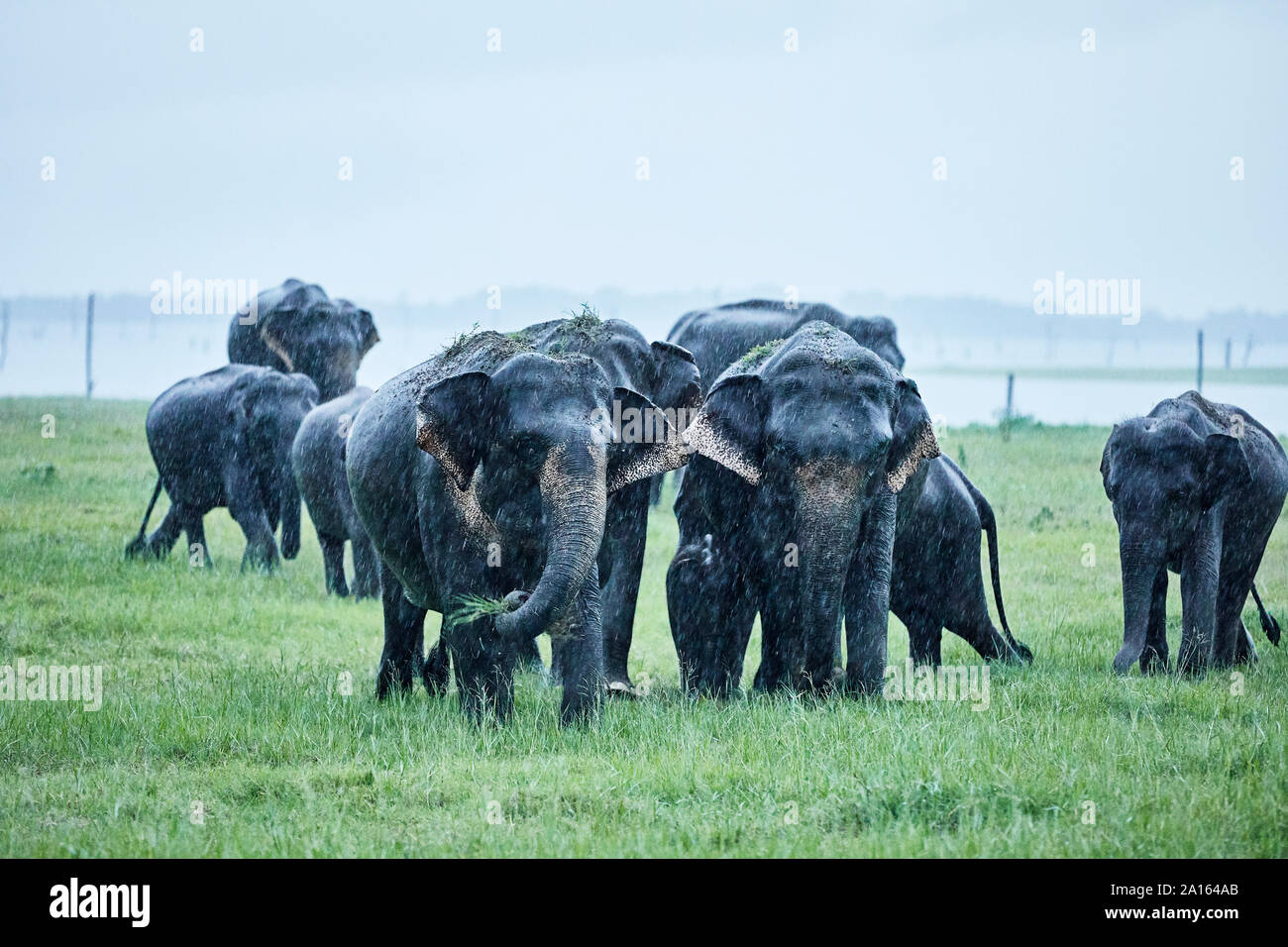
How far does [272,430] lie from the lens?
19688 millimetres

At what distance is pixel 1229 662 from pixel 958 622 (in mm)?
2120

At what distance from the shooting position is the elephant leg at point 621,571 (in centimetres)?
1104

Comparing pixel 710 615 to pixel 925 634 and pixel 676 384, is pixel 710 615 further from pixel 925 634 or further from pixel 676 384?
pixel 925 634

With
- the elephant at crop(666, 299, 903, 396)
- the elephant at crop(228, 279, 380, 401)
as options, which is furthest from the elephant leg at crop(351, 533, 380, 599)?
the elephant at crop(228, 279, 380, 401)

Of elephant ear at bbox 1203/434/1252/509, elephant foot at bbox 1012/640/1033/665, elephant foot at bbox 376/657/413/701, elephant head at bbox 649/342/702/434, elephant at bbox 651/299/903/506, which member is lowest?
elephant foot at bbox 376/657/413/701

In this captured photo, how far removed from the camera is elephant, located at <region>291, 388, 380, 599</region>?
17016 mm

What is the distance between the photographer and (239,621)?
611 inches

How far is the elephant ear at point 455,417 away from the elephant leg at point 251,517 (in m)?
9.73

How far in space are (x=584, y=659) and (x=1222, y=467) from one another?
5.42 m

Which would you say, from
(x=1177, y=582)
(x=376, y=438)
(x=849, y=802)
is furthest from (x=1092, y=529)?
(x=849, y=802)

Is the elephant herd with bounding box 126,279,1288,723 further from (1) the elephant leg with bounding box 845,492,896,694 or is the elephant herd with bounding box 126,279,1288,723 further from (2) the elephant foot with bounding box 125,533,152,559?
(2) the elephant foot with bounding box 125,533,152,559

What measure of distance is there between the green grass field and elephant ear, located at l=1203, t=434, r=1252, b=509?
1400mm

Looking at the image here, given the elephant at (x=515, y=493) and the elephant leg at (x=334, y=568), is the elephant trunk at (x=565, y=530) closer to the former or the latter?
the elephant at (x=515, y=493)

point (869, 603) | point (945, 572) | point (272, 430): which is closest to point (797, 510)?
point (869, 603)
